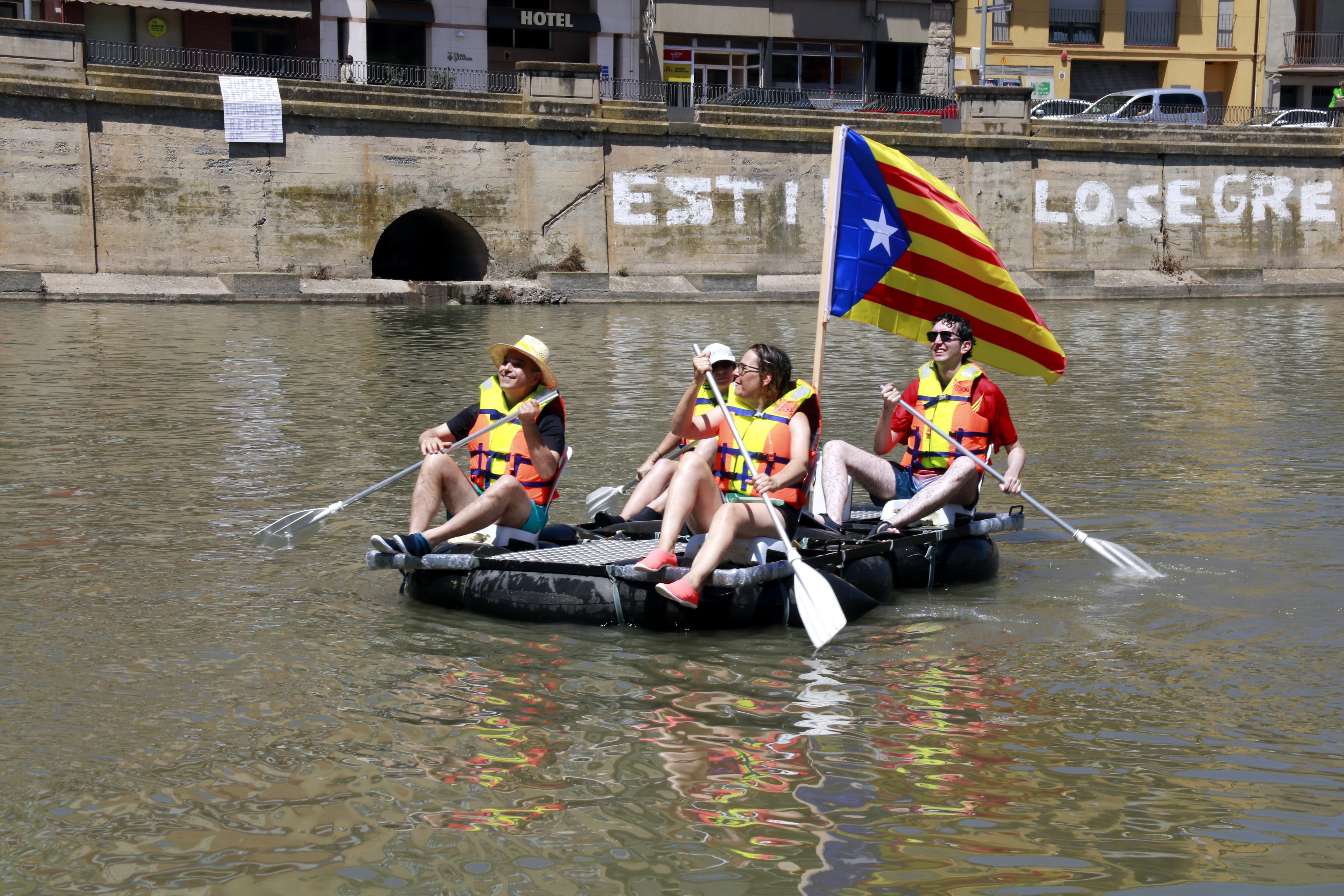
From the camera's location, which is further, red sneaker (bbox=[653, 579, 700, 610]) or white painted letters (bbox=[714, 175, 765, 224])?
white painted letters (bbox=[714, 175, 765, 224])

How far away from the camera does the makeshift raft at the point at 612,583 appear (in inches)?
303

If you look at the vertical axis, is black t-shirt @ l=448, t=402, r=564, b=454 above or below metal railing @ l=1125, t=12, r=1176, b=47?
below

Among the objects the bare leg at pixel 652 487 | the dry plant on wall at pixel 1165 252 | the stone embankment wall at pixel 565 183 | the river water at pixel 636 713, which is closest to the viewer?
the river water at pixel 636 713

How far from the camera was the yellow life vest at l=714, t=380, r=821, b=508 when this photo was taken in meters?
8.10

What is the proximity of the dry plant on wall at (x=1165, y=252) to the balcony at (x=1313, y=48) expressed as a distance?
1886 centimetres

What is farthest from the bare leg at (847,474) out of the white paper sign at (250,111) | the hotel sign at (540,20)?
the hotel sign at (540,20)

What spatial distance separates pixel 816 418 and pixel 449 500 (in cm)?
211

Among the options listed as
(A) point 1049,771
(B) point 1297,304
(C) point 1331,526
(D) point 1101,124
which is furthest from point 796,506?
(D) point 1101,124

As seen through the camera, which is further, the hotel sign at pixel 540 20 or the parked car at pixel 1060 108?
the hotel sign at pixel 540 20

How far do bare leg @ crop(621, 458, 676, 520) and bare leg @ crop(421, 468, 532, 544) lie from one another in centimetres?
109

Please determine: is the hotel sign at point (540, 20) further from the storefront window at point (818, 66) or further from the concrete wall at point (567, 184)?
the concrete wall at point (567, 184)

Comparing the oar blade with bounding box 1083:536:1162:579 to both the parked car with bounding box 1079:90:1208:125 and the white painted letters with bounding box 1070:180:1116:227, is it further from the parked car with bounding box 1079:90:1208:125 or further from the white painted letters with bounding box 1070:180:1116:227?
the parked car with bounding box 1079:90:1208:125

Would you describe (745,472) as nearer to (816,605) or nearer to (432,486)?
(816,605)

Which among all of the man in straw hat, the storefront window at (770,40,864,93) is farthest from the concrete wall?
the man in straw hat
